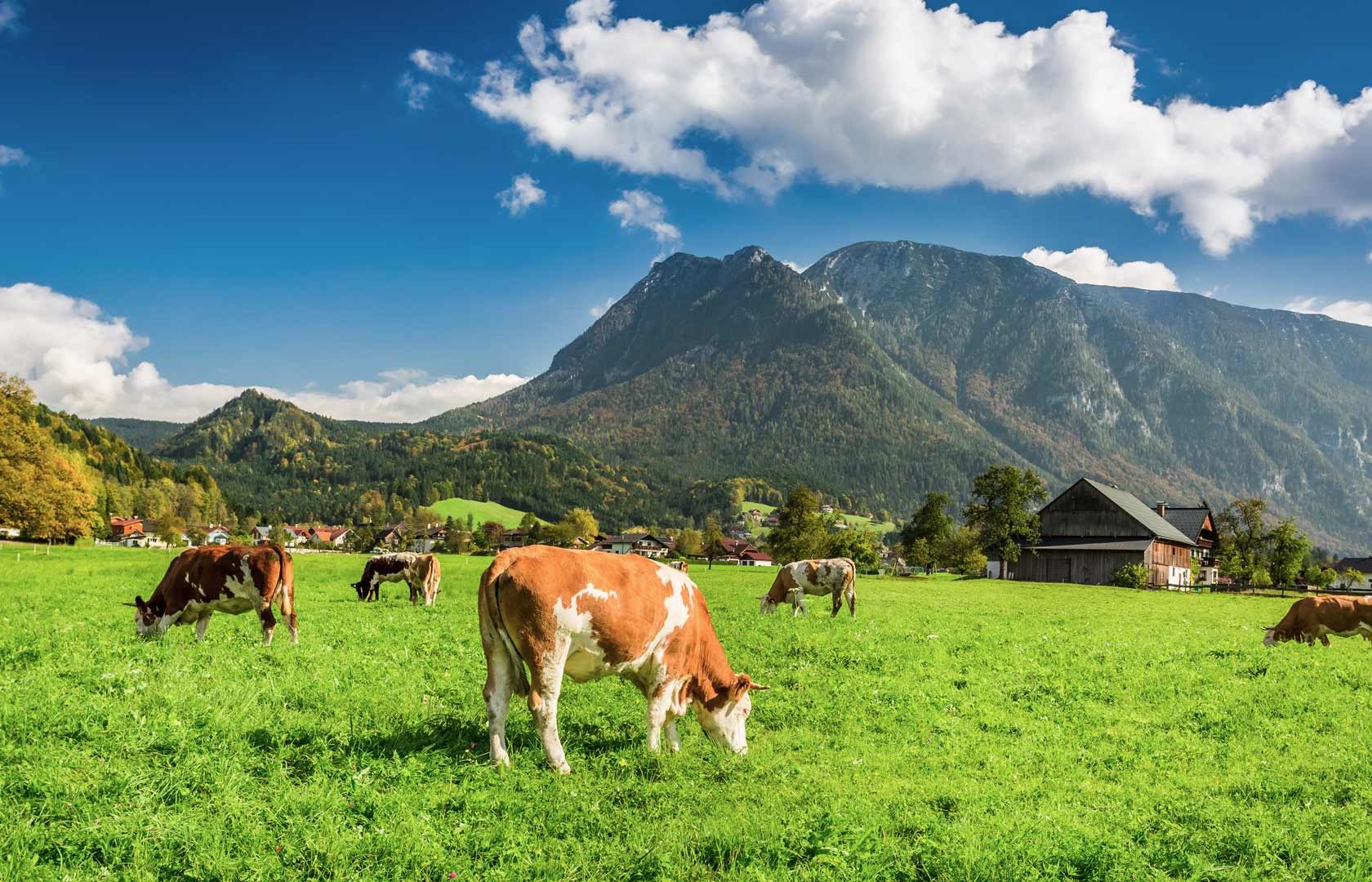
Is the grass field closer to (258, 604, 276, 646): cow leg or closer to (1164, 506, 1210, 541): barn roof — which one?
(258, 604, 276, 646): cow leg

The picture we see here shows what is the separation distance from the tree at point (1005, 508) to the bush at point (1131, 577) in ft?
26.5

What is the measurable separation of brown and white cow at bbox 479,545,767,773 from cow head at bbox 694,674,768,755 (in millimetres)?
10

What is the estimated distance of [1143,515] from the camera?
83.4 meters

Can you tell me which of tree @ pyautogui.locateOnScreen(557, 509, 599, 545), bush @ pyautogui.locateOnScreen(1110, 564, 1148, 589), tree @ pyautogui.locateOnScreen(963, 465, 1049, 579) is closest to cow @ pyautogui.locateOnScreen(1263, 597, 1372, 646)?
tree @ pyautogui.locateOnScreen(963, 465, 1049, 579)

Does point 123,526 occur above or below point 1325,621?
below

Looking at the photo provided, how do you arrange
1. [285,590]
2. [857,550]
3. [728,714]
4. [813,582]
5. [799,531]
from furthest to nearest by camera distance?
[857,550]
[799,531]
[813,582]
[285,590]
[728,714]

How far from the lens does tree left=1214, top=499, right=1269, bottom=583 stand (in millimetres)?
77688

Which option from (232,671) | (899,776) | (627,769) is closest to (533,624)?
(627,769)

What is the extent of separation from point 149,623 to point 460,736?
10624 mm

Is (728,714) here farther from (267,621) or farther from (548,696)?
(267,621)

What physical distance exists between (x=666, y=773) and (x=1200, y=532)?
107136 millimetres

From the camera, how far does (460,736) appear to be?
897cm

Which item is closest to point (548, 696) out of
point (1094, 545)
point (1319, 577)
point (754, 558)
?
point (1094, 545)

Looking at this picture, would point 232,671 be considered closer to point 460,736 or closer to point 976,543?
point 460,736
